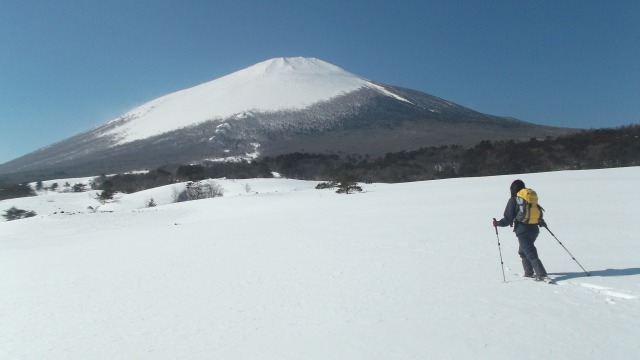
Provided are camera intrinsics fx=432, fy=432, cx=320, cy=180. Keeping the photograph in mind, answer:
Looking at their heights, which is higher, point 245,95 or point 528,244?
point 245,95

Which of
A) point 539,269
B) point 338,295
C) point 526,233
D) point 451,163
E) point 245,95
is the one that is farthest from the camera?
point 245,95

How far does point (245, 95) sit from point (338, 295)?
12367 centimetres

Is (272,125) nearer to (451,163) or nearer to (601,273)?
(451,163)

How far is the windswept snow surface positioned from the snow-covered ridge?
341 ft

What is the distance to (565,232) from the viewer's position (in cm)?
925

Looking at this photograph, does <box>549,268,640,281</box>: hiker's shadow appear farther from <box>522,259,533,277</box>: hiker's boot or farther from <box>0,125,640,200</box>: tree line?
<box>0,125,640,200</box>: tree line

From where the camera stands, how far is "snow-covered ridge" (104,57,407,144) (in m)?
115

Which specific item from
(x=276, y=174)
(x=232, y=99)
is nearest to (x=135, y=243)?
(x=276, y=174)

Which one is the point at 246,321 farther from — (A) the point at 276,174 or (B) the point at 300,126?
(B) the point at 300,126

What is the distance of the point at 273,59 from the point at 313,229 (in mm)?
149583

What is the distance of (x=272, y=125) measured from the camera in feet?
341

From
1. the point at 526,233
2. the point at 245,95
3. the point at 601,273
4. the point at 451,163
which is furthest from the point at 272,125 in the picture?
the point at 601,273

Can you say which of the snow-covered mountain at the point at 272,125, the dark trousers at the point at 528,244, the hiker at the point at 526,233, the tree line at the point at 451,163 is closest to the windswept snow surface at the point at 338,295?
the hiker at the point at 526,233

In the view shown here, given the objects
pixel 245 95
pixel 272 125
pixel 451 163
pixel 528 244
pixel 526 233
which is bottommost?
pixel 528 244
